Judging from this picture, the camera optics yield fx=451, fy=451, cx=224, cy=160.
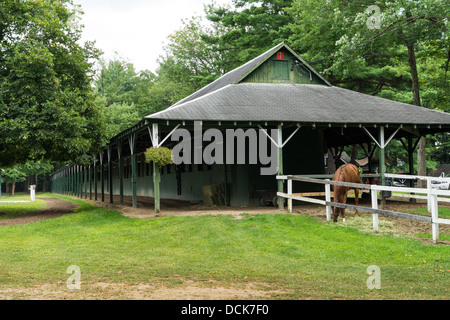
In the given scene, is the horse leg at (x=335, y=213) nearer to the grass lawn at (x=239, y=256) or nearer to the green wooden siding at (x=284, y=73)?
the grass lawn at (x=239, y=256)

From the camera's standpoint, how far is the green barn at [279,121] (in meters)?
15.9

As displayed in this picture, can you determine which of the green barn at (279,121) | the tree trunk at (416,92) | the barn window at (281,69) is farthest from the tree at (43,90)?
the tree trunk at (416,92)

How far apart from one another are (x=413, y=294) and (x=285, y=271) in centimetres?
220

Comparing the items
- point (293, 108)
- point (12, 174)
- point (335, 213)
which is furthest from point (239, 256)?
point (12, 174)

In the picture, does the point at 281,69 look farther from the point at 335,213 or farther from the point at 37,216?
the point at 37,216

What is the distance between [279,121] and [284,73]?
648 cm

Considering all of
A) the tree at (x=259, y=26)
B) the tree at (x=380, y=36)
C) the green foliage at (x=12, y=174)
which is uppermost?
the tree at (x=259, y=26)

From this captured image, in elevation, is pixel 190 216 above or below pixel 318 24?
below

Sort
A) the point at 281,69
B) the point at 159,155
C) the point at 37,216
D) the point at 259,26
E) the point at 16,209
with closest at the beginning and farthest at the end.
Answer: the point at 159,155 → the point at 37,216 → the point at 281,69 → the point at 16,209 → the point at 259,26

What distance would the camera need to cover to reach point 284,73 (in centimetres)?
2147

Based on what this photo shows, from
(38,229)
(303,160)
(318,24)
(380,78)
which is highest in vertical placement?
(318,24)

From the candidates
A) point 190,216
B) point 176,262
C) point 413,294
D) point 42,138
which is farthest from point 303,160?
point 413,294
